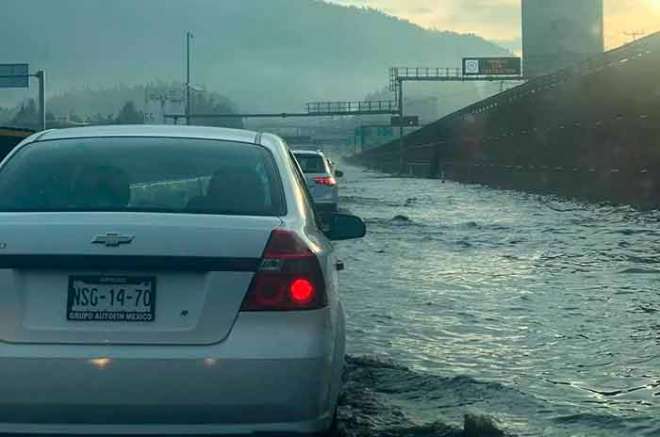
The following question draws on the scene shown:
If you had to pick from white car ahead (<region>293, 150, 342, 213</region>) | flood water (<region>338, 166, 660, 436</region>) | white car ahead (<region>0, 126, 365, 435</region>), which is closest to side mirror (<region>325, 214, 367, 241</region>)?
flood water (<region>338, 166, 660, 436</region>)

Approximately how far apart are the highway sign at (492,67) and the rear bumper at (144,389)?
8831 cm

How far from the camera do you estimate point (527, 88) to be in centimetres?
4969

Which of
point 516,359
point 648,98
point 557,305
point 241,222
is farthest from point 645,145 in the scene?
point 241,222

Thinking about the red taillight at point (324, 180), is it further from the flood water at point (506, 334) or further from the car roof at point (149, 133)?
the car roof at point (149, 133)

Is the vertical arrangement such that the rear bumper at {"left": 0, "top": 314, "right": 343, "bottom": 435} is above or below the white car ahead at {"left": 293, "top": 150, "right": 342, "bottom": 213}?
below

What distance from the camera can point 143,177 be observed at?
17.3 ft

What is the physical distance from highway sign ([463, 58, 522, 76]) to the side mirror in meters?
85.6

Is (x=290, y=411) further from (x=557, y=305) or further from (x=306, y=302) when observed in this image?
(x=557, y=305)

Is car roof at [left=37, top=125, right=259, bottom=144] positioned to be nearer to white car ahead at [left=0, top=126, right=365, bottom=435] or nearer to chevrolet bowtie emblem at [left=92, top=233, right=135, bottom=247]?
white car ahead at [left=0, top=126, right=365, bottom=435]

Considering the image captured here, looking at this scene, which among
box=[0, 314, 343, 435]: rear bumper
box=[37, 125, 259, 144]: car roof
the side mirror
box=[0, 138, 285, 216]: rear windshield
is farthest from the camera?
the side mirror

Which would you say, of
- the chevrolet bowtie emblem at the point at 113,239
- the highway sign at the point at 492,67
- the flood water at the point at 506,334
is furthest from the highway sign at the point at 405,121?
the chevrolet bowtie emblem at the point at 113,239

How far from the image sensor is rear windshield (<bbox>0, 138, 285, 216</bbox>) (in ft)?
15.9

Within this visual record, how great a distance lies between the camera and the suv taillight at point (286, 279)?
170 inches

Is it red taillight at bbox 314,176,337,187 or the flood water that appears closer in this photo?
the flood water
